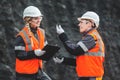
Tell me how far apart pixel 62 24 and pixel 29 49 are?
3.77 meters

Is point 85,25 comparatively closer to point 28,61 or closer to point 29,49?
point 29,49

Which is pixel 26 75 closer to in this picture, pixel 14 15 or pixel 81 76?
pixel 81 76

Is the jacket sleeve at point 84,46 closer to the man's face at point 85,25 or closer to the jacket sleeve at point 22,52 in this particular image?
the man's face at point 85,25

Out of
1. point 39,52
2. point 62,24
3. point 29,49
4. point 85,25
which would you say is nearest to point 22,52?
point 29,49

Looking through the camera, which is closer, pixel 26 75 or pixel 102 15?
pixel 26 75

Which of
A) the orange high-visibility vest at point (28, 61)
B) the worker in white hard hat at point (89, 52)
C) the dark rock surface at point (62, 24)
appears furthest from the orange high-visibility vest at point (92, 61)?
the dark rock surface at point (62, 24)

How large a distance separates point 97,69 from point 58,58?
31.4 inches

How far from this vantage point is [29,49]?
8711 millimetres

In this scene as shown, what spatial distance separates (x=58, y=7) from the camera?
12305 mm

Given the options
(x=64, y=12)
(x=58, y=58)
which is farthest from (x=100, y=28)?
(x=58, y=58)

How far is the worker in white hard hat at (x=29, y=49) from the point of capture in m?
8.66

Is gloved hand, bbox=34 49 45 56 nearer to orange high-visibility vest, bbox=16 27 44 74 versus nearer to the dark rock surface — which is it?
orange high-visibility vest, bbox=16 27 44 74

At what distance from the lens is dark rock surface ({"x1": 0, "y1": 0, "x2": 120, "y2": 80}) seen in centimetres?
1113

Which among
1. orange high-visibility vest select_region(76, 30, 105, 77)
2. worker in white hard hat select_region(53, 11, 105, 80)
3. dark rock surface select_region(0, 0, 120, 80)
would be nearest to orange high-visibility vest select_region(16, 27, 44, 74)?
worker in white hard hat select_region(53, 11, 105, 80)
